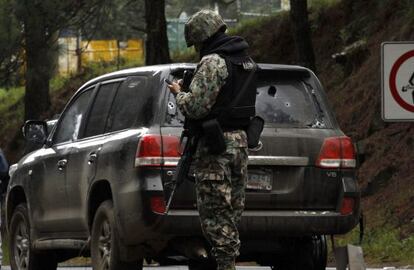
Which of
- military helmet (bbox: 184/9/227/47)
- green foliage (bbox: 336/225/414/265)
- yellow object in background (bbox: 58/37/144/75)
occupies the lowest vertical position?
green foliage (bbox: 336/225/414/265)

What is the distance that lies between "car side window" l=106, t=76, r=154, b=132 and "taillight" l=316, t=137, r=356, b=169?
147 cm

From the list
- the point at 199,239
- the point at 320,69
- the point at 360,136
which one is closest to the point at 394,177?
the point at 360,136

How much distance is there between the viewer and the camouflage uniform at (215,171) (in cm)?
956

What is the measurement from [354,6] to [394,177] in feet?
25.8

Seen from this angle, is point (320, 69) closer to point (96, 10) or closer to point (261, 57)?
point (261, 57)

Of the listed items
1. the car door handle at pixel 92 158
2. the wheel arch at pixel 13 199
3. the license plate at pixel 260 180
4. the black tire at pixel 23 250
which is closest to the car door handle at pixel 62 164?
the car door handle at pixel 92 158

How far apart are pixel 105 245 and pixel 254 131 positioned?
7.30 ft

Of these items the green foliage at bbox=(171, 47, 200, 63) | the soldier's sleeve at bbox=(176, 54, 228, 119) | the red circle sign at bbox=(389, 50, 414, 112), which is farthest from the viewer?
the green foliage at bbox=(171, 47, 200, 63)

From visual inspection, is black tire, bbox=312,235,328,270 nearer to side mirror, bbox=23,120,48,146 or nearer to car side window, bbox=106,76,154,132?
car side window, bbox=106,76,154,132

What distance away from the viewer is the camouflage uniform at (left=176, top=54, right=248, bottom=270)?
9562 millimetres

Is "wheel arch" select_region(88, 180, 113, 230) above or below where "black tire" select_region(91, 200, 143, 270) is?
above

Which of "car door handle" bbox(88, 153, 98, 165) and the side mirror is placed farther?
the side mirror

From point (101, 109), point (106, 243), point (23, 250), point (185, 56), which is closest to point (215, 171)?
A: point (106, 243)

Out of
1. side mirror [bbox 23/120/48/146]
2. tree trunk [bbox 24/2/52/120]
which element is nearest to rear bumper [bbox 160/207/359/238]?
side mirror [bbox 23/120/48/146]
